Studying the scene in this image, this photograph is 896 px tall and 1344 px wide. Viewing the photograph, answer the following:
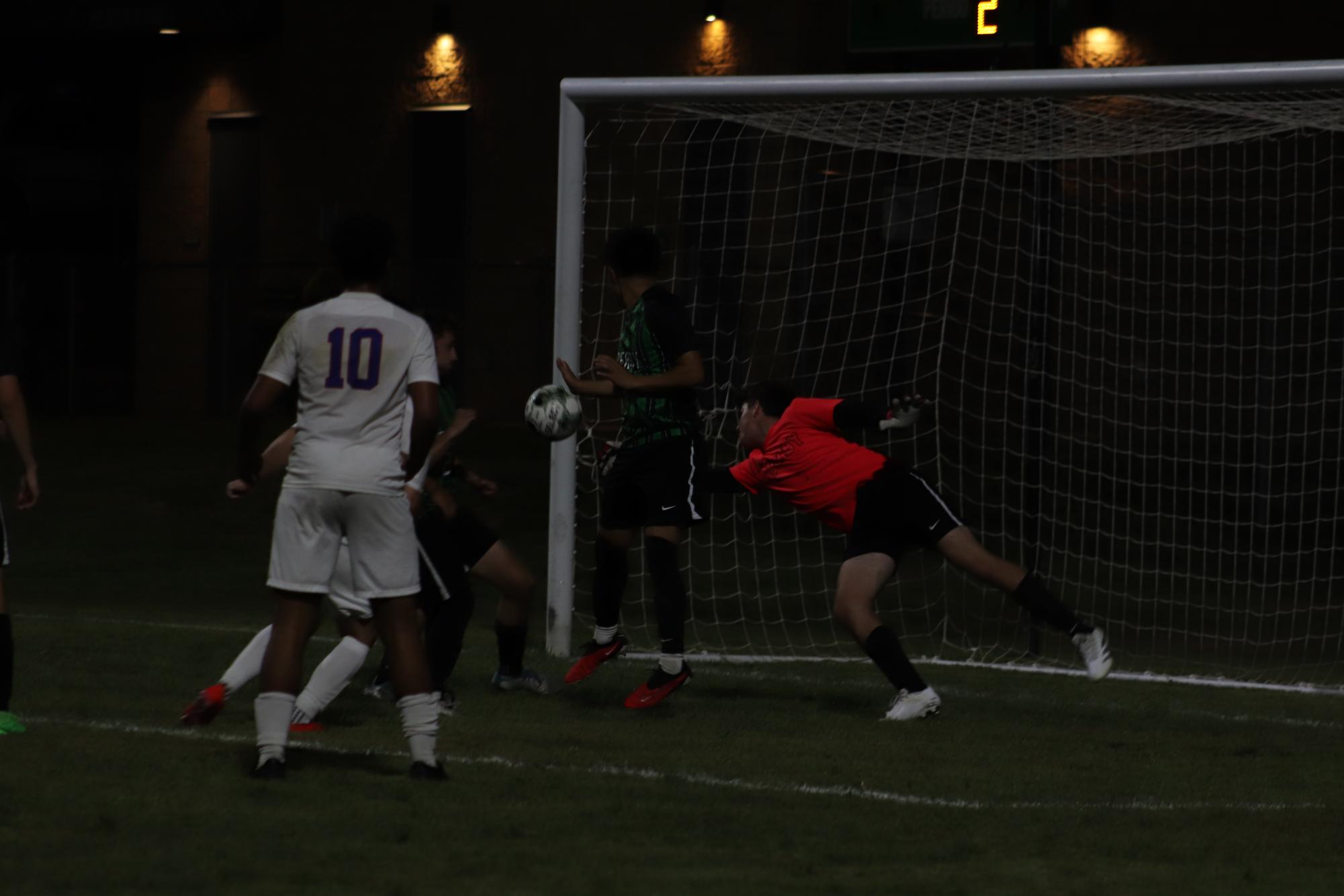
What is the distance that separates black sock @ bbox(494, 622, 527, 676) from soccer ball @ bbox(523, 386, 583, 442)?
86 centimetres

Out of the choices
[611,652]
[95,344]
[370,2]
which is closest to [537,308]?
[370,2]

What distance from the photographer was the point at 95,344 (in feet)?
79.7

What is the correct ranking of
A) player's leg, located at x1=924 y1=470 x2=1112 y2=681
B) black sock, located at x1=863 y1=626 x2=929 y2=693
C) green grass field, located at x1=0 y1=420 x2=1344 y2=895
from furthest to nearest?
player's leg, located at x1=924 y1=470 x2=1112 y2=681
black sock, located at x1=863 y1=626 x2=929 y2=693
green grass field, located at x1=0 y1=420 x2=1344 y2=895

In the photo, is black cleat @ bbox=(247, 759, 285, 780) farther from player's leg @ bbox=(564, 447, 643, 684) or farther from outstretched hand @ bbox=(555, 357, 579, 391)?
outstretched hand @ bbox=(555, 357, 579, 391)

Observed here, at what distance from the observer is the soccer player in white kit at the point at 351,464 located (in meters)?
5.51

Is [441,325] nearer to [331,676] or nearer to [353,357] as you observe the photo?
[331,676]

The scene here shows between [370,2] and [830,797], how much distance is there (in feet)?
63.2

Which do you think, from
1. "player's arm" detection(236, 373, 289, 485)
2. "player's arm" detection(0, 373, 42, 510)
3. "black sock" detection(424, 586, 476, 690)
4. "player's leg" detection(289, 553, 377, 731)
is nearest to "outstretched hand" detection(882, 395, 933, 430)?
"black sock" detection(424, 586, 476, 690)

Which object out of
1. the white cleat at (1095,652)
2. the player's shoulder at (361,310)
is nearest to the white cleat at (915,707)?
the white cleat at (1095,652)

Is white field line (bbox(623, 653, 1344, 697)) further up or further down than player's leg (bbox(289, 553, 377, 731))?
further down

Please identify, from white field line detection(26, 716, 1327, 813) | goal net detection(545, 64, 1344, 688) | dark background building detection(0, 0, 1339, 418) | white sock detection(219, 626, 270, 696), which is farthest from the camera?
dark background building detection(0, 0, 1339, 418)

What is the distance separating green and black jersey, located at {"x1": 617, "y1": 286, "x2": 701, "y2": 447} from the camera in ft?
24.4

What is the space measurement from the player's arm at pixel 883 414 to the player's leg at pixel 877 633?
58 centimetres

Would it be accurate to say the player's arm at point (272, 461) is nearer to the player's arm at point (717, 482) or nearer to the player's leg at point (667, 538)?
the player's leg at point (667, 538)
